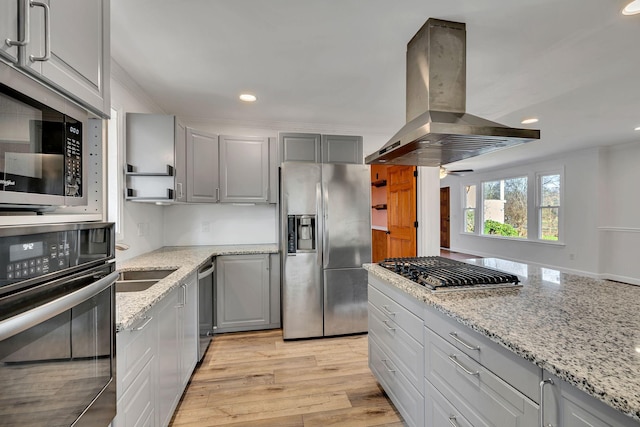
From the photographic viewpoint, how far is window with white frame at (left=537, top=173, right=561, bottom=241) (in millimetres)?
6082

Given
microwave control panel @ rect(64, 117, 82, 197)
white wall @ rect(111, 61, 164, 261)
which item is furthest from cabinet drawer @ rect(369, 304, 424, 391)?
white wall @ rect(111, 61, 164, 261)

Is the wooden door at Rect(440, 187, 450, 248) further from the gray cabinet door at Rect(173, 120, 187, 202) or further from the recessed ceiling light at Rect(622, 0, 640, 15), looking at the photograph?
the gray cabinet door at Rect(173, 120, 187, 202)

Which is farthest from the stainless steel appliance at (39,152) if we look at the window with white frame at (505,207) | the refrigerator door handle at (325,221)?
the window with white frame at (505,207)

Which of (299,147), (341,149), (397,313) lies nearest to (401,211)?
(341,149)

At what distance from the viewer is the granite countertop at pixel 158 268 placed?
1.24 meters

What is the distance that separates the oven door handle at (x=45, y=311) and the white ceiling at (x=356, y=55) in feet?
5.17

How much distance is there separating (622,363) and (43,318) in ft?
4.96

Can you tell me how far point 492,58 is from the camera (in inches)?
85.4

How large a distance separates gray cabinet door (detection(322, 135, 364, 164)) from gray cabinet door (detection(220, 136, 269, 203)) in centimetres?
69

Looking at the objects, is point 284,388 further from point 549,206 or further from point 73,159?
point 549,206

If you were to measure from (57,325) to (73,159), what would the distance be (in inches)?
18.9

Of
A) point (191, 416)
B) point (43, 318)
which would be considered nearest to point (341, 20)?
point (43, 318)

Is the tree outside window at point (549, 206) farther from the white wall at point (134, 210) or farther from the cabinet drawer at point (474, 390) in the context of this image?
the white wall at point (134, 210)

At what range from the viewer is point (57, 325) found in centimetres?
79
